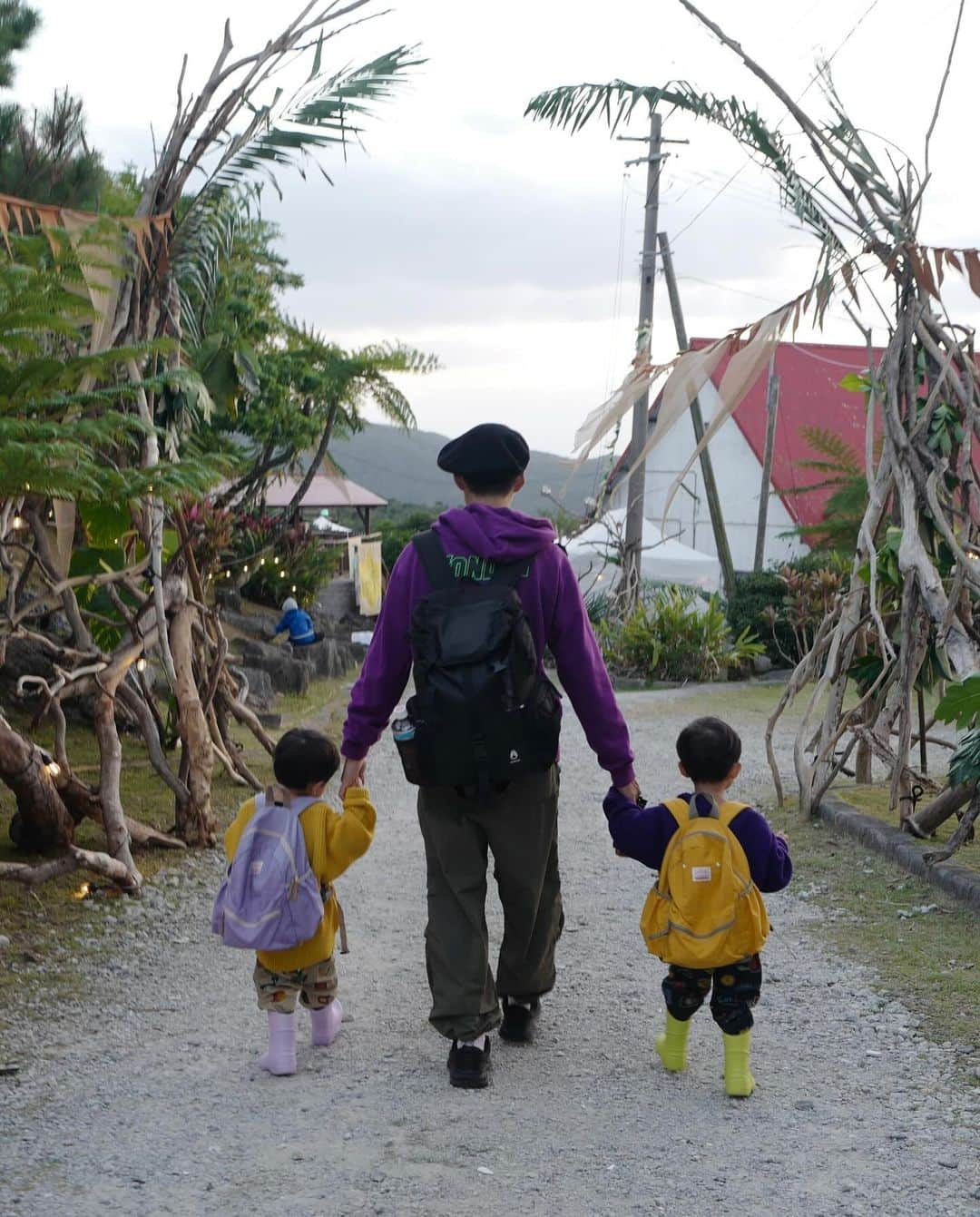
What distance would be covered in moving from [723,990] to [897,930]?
2054 millimetres

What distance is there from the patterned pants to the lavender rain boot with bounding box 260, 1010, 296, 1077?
107 centimetres

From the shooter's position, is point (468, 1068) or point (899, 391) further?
point (899, 391)

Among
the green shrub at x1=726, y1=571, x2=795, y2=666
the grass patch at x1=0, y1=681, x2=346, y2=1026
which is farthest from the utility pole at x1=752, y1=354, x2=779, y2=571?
the grass patch at x1=0, y1=681, x2=346, y2=1026

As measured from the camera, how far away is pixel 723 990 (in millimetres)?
3854

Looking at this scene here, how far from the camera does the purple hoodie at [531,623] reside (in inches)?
154

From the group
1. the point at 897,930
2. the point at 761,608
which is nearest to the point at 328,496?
the point at 761,608

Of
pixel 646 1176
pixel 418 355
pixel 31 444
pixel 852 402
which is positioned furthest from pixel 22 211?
pixel 852 402

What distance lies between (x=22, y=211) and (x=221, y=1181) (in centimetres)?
623

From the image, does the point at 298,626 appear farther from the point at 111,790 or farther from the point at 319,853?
the point at 319,853

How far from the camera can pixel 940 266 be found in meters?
6.59

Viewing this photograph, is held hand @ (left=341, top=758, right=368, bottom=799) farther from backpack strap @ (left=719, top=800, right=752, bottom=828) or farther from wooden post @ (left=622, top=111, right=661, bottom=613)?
wooden post @ (left=622, top=111, right=661, bottom=613)

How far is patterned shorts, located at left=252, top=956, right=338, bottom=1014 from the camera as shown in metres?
3.98

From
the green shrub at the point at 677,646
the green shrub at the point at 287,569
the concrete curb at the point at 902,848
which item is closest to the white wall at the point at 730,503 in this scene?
the green shrub at the point at 287,569

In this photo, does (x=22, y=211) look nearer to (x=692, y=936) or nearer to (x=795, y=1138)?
(x=692, y=936)
